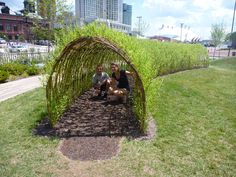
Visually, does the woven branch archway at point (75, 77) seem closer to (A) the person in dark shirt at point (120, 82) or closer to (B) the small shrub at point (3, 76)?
(A) the person in dark shirt at point (120, 82)

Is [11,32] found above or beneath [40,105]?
above

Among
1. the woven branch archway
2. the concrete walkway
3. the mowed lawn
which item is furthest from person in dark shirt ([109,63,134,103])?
the concrete walkway

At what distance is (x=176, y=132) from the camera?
5152 mm

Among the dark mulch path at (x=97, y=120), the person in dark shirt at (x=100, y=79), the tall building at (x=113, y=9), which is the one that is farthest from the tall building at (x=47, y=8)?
the tall building at (x=113, y=9)

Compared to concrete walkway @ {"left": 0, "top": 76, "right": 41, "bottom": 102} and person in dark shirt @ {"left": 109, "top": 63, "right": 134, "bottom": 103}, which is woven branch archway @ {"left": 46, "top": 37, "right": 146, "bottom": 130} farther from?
concrete walkway @ {"left": 0, "top": 76, "right": 41, "bottom": 102}

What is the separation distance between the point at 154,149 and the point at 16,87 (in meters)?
7.53

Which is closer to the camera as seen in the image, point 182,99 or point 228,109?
point 228,109

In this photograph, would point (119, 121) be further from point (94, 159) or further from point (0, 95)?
point (0, 95)

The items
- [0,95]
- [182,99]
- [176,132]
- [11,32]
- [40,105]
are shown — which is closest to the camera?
[176,132]

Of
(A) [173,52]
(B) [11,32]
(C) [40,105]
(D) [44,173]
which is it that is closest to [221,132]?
(D) [44,173]

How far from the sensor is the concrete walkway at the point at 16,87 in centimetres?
873

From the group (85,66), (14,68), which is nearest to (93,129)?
(85,66)

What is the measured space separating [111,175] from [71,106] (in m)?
3.68

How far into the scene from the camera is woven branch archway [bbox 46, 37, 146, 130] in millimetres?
4926
